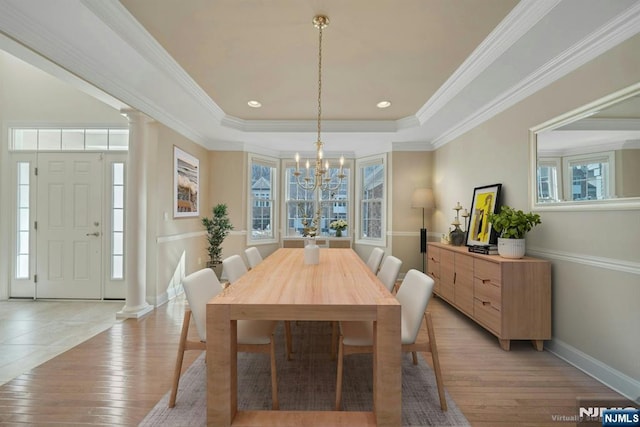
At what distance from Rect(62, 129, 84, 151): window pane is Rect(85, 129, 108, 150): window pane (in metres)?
0.08

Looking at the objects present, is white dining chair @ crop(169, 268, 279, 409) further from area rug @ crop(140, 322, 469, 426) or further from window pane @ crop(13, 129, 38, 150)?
window pane @ crop(13, 129, 38, 150)

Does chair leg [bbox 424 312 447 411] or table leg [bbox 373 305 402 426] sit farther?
chair leg [bbox 424 312 447 411]

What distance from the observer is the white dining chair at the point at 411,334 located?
1.85m

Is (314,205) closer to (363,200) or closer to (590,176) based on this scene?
(363,200)

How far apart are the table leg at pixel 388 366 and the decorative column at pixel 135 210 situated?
3.12m

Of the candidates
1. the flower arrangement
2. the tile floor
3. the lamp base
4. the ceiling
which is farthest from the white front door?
the lamp base

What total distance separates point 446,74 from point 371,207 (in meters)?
3.28

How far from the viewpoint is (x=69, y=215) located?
13.6ft

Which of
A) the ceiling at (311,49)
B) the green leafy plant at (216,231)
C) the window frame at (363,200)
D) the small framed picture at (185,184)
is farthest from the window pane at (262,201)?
the ceiling at (311,49)

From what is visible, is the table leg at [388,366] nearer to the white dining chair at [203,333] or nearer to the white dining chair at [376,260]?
the white dining chair at [203,333]

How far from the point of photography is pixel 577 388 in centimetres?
217

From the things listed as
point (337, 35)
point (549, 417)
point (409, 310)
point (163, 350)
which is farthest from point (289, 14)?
point (549, 417)

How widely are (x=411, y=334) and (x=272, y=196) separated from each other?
15.9 feet

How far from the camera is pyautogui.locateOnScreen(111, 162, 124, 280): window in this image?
13.7 ft
